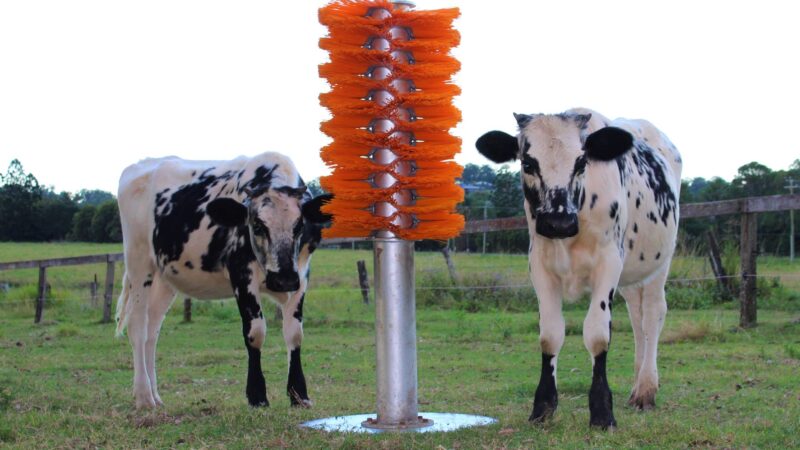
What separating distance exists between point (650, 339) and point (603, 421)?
2.10 meters

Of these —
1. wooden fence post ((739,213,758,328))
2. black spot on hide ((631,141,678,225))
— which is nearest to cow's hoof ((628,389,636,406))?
black spot on hide ((631,141,678,225))

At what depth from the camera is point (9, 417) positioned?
690 centimetres

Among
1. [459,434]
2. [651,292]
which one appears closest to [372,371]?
[651,292]

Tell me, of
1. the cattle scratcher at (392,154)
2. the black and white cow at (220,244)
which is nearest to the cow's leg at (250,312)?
Result: the black and white cow at (220,244)

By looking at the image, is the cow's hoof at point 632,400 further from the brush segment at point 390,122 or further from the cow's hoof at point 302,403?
the cow's hoof at point 302,403

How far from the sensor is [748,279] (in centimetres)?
1211

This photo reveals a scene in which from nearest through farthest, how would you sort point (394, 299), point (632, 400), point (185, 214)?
point (394, 299) < point (632, 400) < point (185, 214)

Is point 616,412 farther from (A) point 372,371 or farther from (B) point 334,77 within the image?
(A) point 372,371

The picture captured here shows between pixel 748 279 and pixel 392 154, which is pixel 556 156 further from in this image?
pixel 748 279

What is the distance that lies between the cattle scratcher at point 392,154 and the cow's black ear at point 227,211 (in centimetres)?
198

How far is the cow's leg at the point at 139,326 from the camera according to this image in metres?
8.12

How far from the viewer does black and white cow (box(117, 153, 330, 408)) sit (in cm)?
755

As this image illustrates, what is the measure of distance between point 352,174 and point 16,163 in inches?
2605

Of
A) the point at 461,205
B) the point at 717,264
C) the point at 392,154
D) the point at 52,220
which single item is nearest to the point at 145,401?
the point at 392,154
